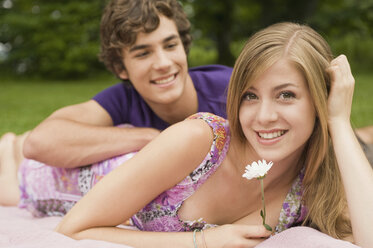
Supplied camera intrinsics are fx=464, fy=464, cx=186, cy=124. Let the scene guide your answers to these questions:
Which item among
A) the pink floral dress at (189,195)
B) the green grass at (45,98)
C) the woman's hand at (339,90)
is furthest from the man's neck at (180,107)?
the green grass at (45,98)

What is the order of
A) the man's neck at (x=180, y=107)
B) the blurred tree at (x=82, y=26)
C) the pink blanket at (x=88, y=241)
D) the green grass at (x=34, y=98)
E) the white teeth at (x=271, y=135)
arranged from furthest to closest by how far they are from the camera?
1. the blurred tree at (x=82, y=26)
2. the green grass at (x=34, y=98)
3. the man's neck at (x=180, y=107)
4. the white teeth at (x=271, y=135)
5. the pink blanket at (x=88, y=241)

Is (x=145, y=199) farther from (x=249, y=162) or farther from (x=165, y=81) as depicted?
(x=165, y=81)

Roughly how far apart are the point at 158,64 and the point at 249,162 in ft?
4.61

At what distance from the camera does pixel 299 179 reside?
2627 millimetres

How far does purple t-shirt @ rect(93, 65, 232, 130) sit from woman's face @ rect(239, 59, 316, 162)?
4.70ft

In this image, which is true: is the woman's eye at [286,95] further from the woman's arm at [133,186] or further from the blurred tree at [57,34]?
the blurred tree at [57,34]

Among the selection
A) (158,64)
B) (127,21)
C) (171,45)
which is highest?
(127,21)

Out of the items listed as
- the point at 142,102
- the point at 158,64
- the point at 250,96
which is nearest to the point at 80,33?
the point at 142,102

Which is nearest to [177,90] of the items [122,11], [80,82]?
[122,11]

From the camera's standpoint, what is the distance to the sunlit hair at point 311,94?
2230 millimetres

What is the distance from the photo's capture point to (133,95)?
3902 mm

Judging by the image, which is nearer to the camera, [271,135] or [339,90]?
[271,135]

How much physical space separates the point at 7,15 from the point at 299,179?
687 inches

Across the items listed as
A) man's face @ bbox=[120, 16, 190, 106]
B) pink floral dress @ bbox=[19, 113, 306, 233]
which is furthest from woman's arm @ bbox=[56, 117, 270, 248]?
man's face @ bbox=[120, 16, 190, 106]
